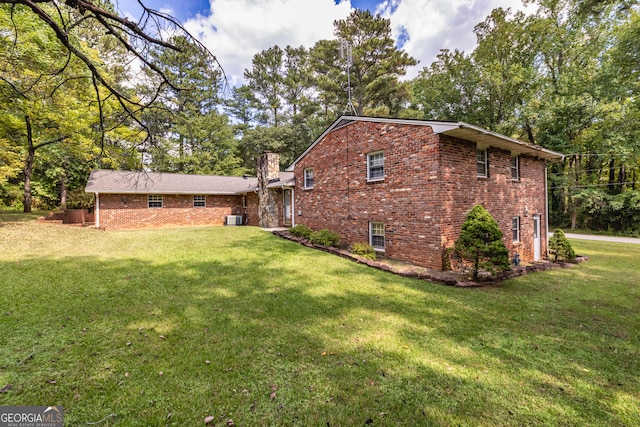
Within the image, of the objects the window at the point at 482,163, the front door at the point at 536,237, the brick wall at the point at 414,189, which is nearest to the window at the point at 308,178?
the brick wall at the point at 414,189

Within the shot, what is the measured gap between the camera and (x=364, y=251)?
9.32 metres

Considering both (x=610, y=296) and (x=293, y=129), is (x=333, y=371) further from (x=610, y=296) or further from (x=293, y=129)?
(x=293, y=129)

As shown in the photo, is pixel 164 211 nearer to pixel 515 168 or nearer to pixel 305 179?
pixel 305 179

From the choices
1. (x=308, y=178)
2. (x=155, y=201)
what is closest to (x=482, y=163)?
(x=308, y=178)

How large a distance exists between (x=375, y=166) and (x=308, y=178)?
4691 mm

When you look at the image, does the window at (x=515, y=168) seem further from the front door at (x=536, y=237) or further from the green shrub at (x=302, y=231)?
the green shrub at (x=302, y=231)

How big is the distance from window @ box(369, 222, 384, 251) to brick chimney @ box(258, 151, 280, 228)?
828 centimetres

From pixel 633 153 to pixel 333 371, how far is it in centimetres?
2633

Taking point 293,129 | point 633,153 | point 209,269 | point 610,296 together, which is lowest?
point 610,296

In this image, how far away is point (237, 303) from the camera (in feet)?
17.2

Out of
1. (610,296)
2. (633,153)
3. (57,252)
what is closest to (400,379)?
(610,296)

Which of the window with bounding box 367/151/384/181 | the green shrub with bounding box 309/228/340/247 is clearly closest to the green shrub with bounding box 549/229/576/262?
the window with bounding box 367/151/384/181

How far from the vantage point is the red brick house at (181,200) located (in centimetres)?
1592

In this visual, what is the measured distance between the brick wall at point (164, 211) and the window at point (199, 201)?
19 centimetres
